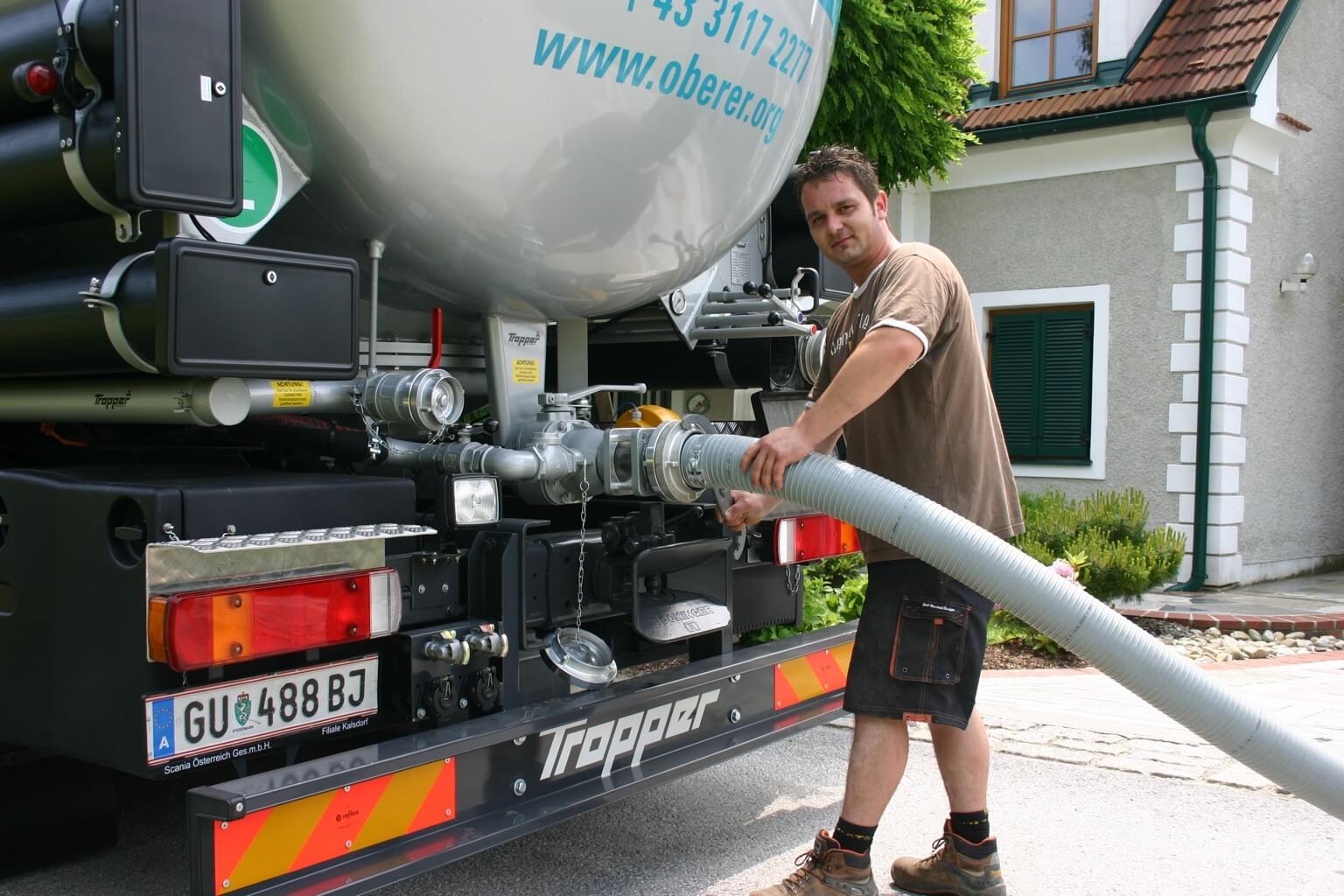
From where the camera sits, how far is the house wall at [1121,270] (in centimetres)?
923

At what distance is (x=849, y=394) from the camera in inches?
102

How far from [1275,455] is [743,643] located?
266 inches

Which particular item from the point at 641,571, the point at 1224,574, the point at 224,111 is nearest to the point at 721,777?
the point at 641,571

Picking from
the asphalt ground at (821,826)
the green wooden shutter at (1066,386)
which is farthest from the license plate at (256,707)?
the green wooden shutter at (1066,386)

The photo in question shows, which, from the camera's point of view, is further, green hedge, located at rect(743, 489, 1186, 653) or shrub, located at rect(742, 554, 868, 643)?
green hedge, located at rect(743, 489, 1186, 653)

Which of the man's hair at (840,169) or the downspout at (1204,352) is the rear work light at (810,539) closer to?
the man's hair at (840,169)

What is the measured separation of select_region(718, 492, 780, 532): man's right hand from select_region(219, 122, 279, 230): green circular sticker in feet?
4.60

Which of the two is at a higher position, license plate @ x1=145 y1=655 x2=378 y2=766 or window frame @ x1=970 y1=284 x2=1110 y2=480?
window frame @ x1=970 y1=284 x2=1110 y2=480

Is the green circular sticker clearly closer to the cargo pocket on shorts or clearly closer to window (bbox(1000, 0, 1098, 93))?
the cargo pocket on shorts

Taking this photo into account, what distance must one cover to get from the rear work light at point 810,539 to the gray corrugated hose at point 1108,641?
1057 millimetres

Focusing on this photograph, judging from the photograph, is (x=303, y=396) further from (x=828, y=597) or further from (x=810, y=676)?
(x=828, y=597)

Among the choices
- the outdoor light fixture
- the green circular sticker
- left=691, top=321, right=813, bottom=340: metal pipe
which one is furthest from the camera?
the outdoor light fixture

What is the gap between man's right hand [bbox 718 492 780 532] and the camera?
10.6 ft

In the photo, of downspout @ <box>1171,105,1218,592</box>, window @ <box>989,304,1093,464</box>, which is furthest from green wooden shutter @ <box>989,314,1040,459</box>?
downspout @ <box>1171,105,1218,592</box>
